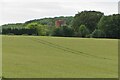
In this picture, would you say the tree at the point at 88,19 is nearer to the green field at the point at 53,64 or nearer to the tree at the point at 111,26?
the tree at the point at 111,26

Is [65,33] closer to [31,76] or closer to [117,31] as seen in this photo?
[117,31]

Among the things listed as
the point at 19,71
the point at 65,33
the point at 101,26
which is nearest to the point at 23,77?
the point at 19,71

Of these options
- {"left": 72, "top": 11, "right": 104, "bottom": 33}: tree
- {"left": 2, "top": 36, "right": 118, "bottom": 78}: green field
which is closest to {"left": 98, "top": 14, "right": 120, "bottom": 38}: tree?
{"left": 72, "top": 11, "right": 104, "bottom": 33}: tree

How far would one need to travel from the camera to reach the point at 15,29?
74000mm

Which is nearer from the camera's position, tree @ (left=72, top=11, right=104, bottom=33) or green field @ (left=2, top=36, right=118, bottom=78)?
green field @ (left=2, top=36, right=118, bottom=78)

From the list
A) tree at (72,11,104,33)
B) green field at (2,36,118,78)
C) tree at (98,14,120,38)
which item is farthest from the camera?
tree at (72,11,104,33)

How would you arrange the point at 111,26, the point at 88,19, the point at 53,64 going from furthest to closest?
1. the point at 88,19
2. the point at 111,26
3. the point at 53,64

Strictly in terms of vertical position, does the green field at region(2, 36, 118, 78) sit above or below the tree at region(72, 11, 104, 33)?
below

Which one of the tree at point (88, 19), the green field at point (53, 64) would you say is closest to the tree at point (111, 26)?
the tree at point (88, 19)

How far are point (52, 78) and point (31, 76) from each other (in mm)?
949

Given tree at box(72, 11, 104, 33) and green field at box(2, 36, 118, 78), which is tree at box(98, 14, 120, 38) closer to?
tree at box(72, 11, 104, 33)

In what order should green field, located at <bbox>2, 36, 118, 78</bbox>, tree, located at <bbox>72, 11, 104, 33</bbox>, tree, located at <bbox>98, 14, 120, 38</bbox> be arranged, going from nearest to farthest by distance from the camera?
green field, located at <bbox>2, 36, 118, 78</bbox> → tree, located at <bbox>98, 14, 120, 38</bbox> → tree, located at <bbox>72, 11, 104, 33</bbox>

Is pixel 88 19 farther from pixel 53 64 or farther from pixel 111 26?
pixel 53 64

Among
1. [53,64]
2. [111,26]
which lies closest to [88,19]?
[111,26]
